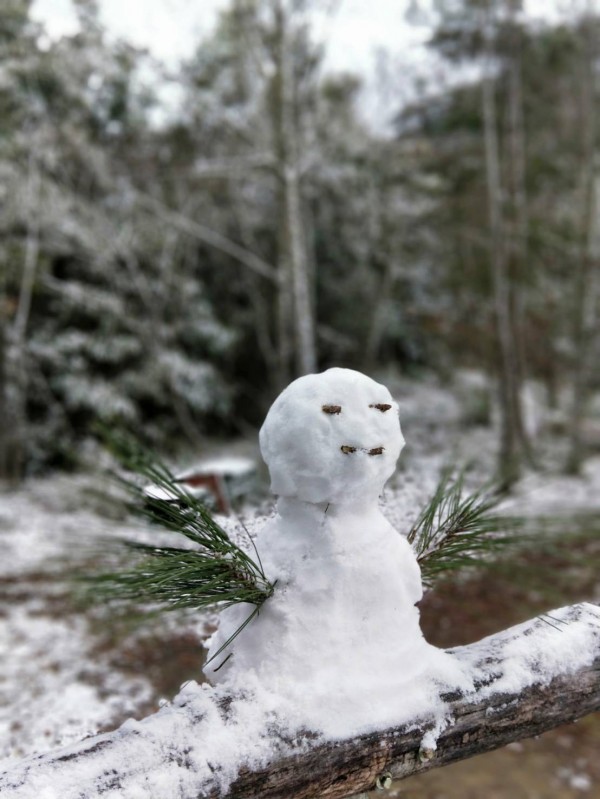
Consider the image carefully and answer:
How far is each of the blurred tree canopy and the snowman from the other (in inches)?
205

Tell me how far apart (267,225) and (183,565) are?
8974 mm

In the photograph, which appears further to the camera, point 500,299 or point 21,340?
point 21,340

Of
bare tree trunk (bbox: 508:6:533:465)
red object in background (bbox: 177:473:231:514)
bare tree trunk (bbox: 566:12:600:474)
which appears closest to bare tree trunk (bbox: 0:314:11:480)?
bare tree trunk (bbox: 508:6:533:465)

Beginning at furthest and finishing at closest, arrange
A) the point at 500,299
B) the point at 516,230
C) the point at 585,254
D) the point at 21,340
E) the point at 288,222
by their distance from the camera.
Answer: the point at 516,230 → the point at 21,340 → the point at 500,299 → the point at 585,254 → the point at 288,222

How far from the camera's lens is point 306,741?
0.74 metres

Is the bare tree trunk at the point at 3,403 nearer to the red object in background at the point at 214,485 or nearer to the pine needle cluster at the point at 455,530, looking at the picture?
the red object in background at the point at 214,485

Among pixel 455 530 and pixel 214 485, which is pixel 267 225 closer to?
pixel 214 485

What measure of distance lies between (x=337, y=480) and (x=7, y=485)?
24.7ft

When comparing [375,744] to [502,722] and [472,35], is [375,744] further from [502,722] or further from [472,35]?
[472,35]

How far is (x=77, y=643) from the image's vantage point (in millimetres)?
3516

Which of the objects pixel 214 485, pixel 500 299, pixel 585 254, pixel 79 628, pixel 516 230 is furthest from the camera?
pixel 516 230

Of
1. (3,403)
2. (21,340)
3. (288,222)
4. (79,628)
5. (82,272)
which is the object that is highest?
(288,222)

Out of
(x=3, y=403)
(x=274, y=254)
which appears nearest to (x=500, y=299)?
(x=274, y=254)

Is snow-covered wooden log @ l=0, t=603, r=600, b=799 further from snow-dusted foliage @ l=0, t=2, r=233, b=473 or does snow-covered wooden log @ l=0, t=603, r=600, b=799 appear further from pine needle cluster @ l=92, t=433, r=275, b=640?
snow-dusted foliage @ l=0, t=2, r=233, b=473
